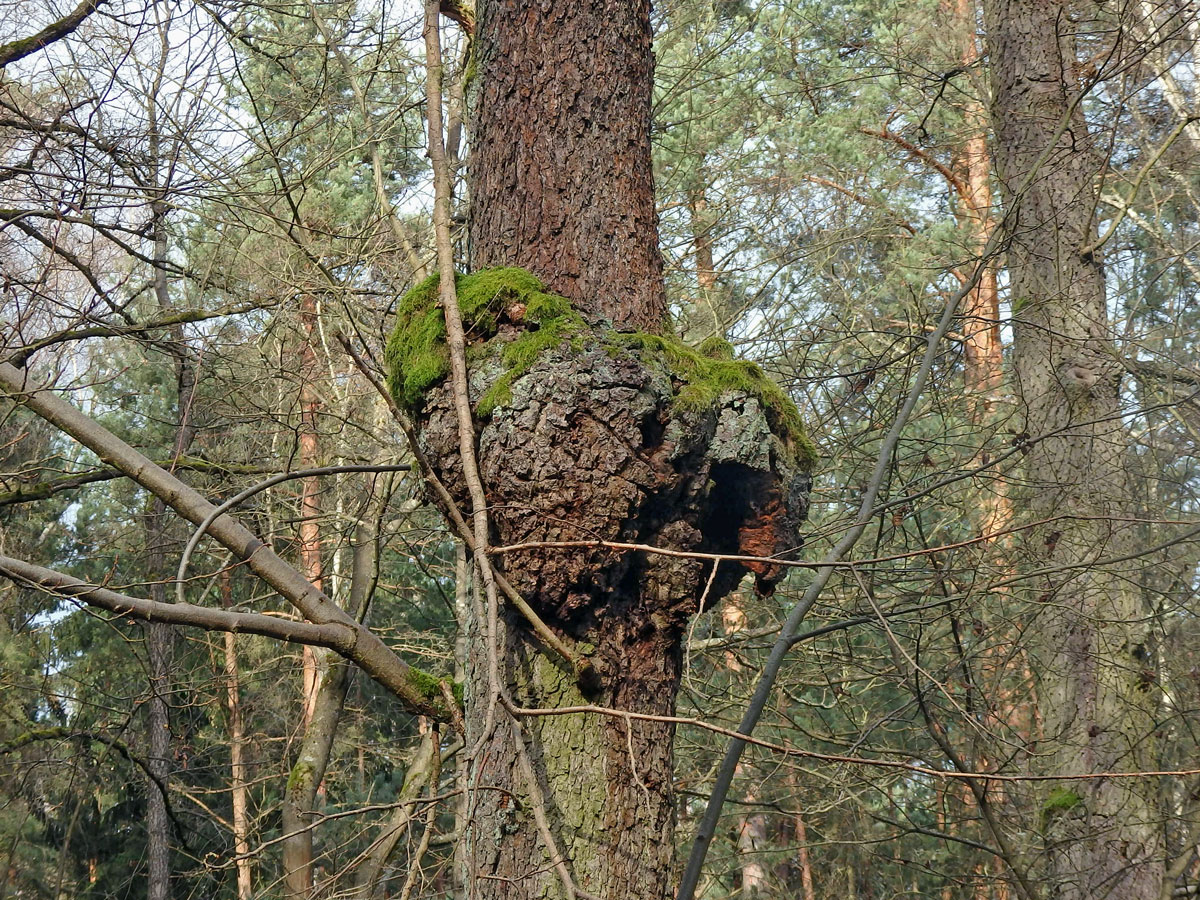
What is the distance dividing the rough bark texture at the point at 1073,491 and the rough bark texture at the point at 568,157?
6.56 feet

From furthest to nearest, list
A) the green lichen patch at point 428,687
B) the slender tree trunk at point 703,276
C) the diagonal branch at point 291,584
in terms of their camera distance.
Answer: the slender tree trunk at point 703,276, the green lichen patch at point 428,687, the diagonal branch at point 291,584

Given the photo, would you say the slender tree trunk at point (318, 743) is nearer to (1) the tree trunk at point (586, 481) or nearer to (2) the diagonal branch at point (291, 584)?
(2) the diagonal branch at point (291, 584)

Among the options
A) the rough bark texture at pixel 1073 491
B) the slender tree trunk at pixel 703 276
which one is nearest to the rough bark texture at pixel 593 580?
the rough bark texture at pixel 1073 491

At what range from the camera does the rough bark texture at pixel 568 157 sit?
2.43 metres

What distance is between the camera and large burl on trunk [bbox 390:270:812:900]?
6.73 feet

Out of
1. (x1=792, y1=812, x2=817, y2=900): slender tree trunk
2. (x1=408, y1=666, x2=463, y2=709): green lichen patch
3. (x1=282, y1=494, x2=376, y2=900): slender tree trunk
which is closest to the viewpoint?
(x1=408, y1=666, x2=463, y2=709): green lichen patch

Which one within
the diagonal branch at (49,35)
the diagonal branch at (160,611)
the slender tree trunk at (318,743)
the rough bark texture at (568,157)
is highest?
the diagonal branch at (49,35)

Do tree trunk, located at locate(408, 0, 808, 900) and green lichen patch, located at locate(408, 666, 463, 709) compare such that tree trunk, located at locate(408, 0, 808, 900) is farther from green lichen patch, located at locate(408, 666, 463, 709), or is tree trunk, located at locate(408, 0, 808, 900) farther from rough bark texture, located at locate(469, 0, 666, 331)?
green lichen patch, located at locate(408, 666, 463, 709)

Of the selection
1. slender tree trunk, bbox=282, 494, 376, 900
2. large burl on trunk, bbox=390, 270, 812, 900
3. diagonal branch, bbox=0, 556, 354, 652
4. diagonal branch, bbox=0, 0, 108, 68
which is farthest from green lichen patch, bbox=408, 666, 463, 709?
diagonal branch, bbox=0, 0, 108, 68

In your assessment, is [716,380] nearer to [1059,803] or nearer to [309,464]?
[1059,803]

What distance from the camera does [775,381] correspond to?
175 inches

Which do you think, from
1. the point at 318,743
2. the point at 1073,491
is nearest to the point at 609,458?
the point at 1073,491

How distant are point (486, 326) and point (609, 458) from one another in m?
0.46

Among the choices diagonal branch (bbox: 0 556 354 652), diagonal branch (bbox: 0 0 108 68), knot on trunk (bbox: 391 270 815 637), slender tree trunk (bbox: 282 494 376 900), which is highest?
diagonal branch (bbox: 0 0 108 68)
